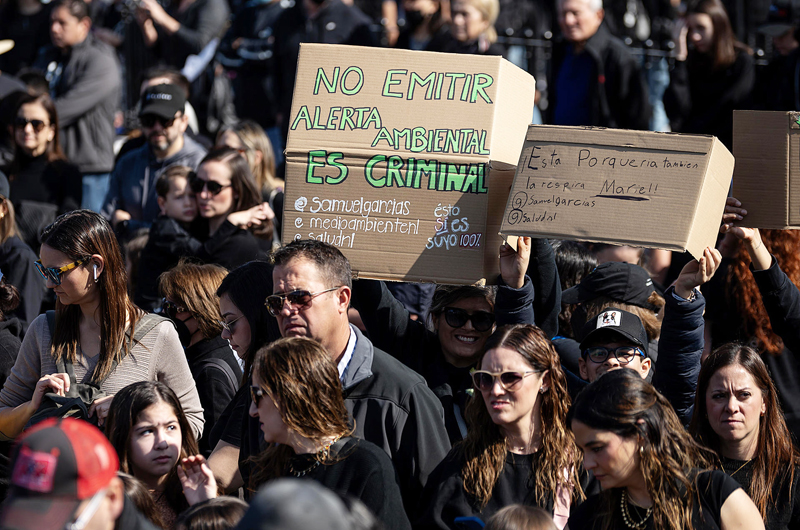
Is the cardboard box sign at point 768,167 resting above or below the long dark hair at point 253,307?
above

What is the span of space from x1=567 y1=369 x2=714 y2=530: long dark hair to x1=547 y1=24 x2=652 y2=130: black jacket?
492cm

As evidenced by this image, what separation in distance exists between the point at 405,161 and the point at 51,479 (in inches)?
95.0

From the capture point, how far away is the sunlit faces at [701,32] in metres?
7.53

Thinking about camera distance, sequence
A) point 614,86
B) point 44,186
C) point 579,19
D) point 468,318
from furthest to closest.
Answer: point 614,86 → point 579,19 → point 44,186 → point 468,318

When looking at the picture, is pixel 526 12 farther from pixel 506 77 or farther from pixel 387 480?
pixel 387 480

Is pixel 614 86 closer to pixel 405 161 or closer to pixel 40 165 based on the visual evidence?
pixel 405 161

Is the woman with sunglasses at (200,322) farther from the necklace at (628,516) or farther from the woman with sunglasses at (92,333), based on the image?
the necklace at (628,516)

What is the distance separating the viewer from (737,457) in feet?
12.7

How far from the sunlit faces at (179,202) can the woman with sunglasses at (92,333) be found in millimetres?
2088

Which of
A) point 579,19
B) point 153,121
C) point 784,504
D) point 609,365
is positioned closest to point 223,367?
point 609,365

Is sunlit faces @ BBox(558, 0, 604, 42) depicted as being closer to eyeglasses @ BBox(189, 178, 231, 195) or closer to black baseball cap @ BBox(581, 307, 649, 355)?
eyeglasses @ BBox(189, 178, 231, 195)

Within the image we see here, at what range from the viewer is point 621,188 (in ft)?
12.7

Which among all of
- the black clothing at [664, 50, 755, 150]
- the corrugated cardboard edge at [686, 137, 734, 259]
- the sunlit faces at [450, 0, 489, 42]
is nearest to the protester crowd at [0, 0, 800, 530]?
the corrugated cardboard edge at [686, 137, 734, 259]

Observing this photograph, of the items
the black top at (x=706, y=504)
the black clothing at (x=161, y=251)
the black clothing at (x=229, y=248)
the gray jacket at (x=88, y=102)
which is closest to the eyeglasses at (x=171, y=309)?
the black clothing at (x=229, y=248)
